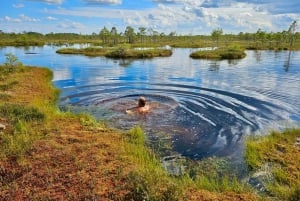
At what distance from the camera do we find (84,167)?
932cm

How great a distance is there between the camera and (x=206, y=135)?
45.8 feet

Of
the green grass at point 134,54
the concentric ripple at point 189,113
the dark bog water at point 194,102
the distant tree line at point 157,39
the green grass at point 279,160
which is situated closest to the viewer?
the green grass at point 279,160

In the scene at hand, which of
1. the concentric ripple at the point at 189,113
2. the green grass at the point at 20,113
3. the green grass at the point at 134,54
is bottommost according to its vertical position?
the concentric ripple at the point at 189,113

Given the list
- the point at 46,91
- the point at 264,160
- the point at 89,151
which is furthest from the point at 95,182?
the point at 46,91

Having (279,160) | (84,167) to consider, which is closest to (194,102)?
(279,160)

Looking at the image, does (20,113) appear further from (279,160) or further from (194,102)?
(279,160)

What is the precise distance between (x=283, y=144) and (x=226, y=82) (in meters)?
16.4

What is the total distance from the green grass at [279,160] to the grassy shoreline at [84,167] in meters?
0.93

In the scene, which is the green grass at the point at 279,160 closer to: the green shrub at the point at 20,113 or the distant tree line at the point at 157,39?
the green shrub at the point at 20,113

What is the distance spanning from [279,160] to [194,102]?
9.95 meters

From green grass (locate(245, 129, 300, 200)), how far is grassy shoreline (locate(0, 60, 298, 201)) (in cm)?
93

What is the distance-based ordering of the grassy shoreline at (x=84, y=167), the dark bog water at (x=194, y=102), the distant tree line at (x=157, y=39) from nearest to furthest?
the grassy shoreline at (x=84, y=167)
the dark bog water at (x=194, y=102)
the distant tree line at (x=157, y=39)

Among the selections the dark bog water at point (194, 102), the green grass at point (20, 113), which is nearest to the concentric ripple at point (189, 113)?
the dark bog water at point (194, 102)

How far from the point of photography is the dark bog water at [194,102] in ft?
45.3
